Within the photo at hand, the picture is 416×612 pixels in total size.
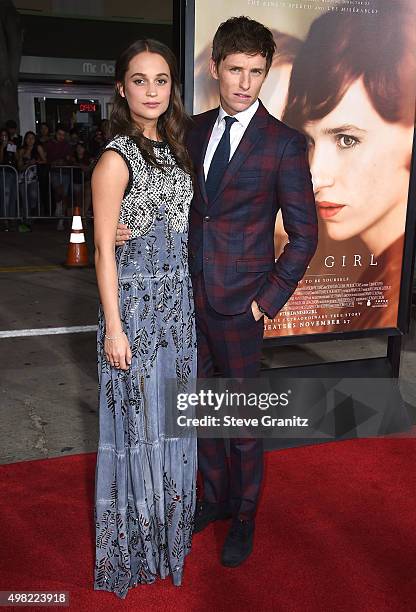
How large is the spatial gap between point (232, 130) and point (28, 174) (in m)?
10.4

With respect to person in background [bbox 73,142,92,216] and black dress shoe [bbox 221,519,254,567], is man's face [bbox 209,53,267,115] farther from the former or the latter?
person in background [bbox 73,142,92,216]

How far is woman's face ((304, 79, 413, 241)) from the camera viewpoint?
381 cm

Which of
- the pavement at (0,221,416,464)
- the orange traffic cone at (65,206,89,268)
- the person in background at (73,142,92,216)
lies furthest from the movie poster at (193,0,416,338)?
the person in background at (73,142,92,216)

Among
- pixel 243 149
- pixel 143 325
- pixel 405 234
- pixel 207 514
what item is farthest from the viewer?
pixel 405 234

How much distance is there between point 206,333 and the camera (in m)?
2.82

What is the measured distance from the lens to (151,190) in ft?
7.70

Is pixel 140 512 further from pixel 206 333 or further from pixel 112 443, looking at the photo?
pixel 206 333

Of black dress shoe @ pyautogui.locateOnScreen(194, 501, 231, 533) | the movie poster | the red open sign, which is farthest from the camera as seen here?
the red open sign

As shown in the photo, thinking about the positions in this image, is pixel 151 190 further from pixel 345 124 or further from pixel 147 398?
pixel 345 124

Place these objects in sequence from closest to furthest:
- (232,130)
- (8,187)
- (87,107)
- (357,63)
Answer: (232,130) → (357,63) → (8,187) → (87,107)

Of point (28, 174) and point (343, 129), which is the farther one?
point (28, 174)

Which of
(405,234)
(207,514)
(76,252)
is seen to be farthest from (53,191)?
(207,514)

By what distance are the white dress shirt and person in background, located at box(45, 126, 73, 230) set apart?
1003cm

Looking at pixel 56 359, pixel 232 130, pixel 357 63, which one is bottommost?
pixel 56 359
